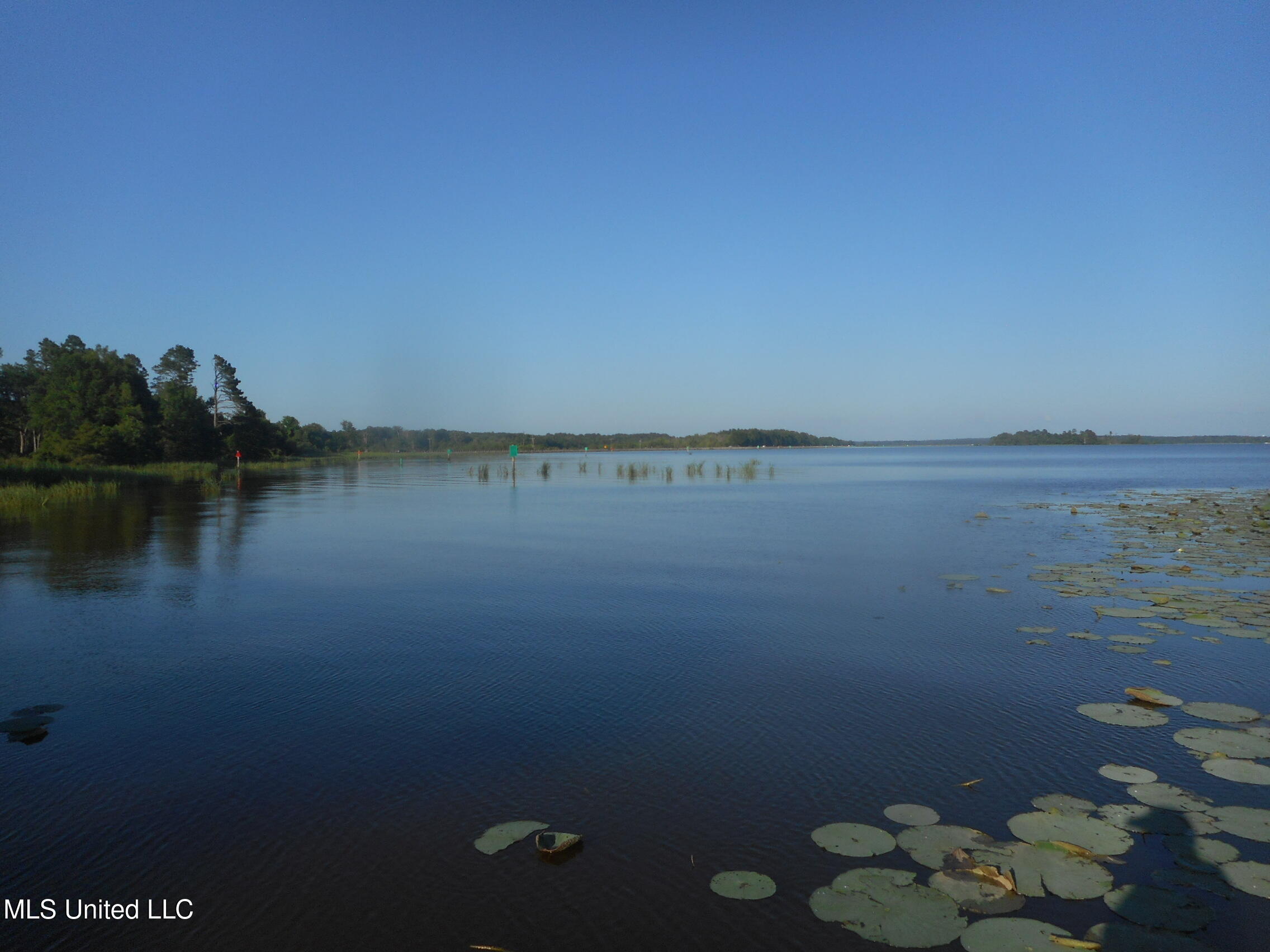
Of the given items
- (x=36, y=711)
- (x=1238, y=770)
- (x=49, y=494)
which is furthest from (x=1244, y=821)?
(x=49, y=494)

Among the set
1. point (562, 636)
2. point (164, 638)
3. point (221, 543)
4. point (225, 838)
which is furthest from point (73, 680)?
point (221, 543)

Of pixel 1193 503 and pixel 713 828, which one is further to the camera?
pixel 1193 503

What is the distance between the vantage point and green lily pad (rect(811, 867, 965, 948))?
334cm

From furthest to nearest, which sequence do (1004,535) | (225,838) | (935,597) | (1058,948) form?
(1004,535) < (935,597) < (225,838) < (1058,948)

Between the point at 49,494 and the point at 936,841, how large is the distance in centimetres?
3533

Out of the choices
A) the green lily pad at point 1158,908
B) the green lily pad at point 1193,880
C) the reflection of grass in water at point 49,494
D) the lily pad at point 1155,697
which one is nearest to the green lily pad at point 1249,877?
the green lily pad at point 1193,880

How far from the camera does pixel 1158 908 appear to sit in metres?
3.48

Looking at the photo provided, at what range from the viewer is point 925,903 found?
3.55m

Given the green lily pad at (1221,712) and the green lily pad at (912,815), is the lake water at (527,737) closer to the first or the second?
the green lily pad at (912,815)

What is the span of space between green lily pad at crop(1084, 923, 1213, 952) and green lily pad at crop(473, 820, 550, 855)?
2.82 m

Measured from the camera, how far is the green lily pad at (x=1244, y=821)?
411 centimetres

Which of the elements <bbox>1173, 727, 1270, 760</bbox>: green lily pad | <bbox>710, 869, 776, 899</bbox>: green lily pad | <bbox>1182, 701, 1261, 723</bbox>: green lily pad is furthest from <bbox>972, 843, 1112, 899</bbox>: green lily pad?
<bbox>1182, 701, 1261, 723</bbox>: green lily pad

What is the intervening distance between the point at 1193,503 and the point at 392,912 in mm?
31303

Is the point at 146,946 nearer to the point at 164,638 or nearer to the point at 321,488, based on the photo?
the point at 164,638
